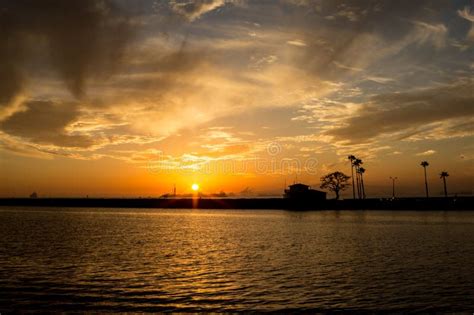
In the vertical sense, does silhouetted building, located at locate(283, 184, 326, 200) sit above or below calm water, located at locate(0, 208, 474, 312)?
above

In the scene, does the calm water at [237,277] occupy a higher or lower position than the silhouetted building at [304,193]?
lower

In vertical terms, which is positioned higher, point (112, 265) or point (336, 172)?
point (336, 172)

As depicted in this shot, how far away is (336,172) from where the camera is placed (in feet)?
644

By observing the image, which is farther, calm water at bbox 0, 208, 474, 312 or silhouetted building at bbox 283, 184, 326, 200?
silhouetted building at bbox 283, 184, 326, 200

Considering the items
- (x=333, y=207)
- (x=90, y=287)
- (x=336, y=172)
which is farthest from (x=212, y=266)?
(x=336, y=172)

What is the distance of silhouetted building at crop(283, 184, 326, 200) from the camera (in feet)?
610

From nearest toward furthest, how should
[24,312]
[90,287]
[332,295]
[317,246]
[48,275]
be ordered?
[24,312] < [332,295] < [90,287] < [48,275] < [317,246]

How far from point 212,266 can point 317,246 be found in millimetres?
20031

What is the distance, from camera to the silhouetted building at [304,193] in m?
186

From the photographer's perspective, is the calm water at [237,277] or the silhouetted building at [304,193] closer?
the calm water at [237,277]

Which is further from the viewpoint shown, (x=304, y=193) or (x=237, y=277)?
(x=304, y=193)

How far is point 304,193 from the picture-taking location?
616 ft

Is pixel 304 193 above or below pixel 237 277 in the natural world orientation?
above

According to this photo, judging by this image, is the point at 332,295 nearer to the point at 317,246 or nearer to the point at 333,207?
the point at 317,246
